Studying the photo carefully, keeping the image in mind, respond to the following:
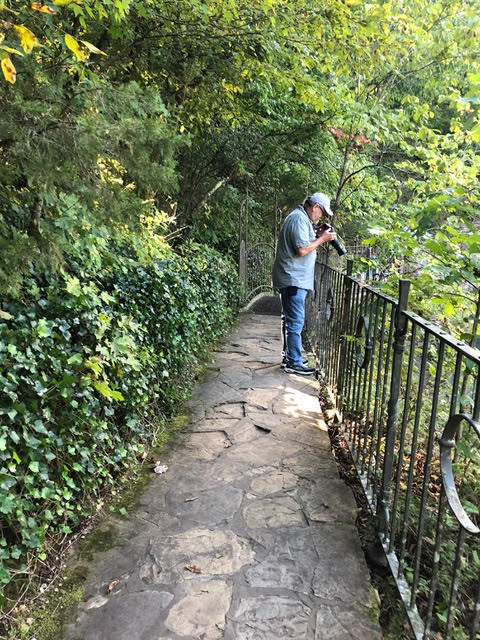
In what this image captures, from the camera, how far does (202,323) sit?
5812mm

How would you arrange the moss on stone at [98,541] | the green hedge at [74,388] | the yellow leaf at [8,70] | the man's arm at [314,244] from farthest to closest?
the man's arm at [314,244] < the moss on stone at [98,541] < the green hedge at [74,388] < the yellow leaf at [8,70]

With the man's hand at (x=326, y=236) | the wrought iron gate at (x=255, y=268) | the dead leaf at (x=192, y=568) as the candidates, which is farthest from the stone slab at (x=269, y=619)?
the wrought iron gate at (x=255, y=268)

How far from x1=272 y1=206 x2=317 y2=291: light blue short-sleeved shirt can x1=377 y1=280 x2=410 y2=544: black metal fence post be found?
2.70 meters

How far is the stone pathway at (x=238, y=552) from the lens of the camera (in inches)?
73.9

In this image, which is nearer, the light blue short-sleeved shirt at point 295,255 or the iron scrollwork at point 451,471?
the iron scrollwork at point 451,471

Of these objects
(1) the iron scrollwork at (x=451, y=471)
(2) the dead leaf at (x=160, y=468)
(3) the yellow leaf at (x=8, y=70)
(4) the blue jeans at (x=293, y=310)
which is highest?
(3) the yellow leaf at (x=8, y=70)

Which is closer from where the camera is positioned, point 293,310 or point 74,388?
point 74,388

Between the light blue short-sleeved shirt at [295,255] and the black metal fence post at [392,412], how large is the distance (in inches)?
106

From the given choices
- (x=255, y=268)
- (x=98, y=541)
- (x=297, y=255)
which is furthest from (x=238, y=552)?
(x=255, y=268)

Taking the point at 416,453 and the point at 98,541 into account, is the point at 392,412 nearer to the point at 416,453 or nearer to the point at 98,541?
the point at 416,453

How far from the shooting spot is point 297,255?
188 inches

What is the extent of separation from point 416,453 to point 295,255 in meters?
2.40

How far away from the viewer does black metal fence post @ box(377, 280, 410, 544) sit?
207 centimetres

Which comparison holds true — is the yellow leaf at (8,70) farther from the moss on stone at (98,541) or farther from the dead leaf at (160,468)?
the dead leaf at (160,468)
